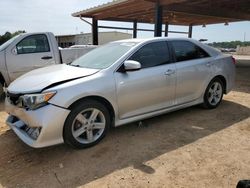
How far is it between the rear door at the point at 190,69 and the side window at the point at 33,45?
3.92 meters

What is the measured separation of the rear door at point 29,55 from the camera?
→ 6.82 m

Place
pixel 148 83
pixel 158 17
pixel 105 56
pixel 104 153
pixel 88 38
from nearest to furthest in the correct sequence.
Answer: pixel 104 153 → pixel 148 83 → pixel 105 56 → pixel 158 17 → pixel 88 38

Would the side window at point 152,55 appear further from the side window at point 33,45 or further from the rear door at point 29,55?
the side window at point 33,45

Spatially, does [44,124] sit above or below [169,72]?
below

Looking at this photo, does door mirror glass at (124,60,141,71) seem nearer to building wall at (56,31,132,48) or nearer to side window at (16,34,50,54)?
side window at (16,34,50,54)

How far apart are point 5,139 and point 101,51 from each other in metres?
2.25

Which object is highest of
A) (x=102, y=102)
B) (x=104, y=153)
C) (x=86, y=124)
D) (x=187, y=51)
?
(x=187, y=51)

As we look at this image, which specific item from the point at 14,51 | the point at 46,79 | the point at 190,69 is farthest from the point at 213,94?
the point at 14,51

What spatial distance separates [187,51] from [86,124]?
8.59 feet

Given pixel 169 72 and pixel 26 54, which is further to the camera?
pixel 26 54

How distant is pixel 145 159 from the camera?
11.4 feet

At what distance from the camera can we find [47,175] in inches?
124

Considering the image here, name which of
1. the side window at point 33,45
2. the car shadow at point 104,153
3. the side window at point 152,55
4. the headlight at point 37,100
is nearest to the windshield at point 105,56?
the side window at point 152,55

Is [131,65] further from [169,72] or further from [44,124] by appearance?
[44,124]
